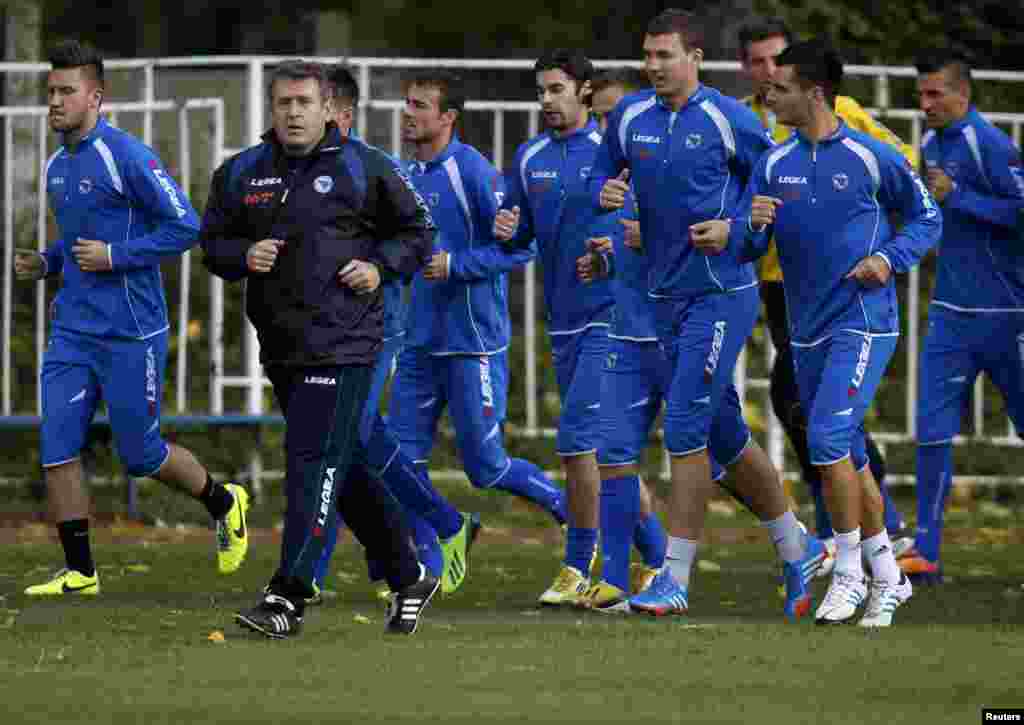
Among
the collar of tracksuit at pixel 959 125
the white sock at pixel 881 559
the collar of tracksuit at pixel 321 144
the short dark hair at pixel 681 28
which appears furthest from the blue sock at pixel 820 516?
the collar of tracksuit at pixel 321 144

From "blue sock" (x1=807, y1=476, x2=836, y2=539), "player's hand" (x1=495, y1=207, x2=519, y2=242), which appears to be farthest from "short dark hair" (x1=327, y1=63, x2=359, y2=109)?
"blue sock" (x1=807, y1=476, x2=836, y2=539)

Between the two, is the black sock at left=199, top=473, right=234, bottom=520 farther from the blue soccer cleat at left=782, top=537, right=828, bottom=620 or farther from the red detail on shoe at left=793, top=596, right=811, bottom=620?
the red detail on shoe at left=793, top=596, right=811, bottom=620

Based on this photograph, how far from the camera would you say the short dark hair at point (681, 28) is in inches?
412

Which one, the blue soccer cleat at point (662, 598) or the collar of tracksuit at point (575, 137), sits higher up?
the collar of tracksuit at point (575, 137)

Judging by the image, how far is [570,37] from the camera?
2003 cm

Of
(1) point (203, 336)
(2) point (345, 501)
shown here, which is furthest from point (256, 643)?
(1) point (203, 336)

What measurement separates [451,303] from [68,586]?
2.11 m

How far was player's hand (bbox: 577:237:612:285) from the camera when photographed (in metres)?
11.0

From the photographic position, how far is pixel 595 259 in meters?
11.0

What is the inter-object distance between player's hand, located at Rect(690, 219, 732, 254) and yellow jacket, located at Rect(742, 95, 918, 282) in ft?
4.63

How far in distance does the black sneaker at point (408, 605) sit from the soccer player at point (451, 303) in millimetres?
2281

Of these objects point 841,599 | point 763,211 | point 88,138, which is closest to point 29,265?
point 88,138

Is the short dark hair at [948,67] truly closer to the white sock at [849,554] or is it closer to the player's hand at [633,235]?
the player's hand at [633,235]

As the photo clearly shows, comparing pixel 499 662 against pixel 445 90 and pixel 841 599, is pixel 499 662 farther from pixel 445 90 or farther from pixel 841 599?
pixel 445 90
